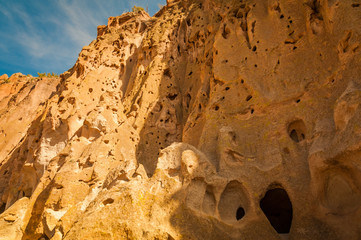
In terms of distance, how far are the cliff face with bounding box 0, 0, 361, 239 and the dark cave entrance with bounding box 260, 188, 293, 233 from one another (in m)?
0.04

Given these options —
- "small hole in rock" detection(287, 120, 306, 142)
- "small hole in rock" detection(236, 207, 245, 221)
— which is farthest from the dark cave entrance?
"small hole in rock" detection(287, 120, 306, 142)

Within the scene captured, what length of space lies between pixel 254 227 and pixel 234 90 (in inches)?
168

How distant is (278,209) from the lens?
7.69m

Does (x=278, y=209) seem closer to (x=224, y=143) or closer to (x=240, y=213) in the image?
(x=240, y=213)

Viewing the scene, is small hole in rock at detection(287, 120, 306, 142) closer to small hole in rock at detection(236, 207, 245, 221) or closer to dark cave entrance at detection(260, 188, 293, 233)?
dark cave entrance at detection(260, 188, 293, 233)

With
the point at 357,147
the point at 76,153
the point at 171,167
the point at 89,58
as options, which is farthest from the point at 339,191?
the point at 89,58

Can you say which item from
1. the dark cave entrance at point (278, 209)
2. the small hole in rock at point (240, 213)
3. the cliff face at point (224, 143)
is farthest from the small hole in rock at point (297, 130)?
the small hole in rock at point (240, 213)

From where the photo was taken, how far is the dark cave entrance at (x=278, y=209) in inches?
282

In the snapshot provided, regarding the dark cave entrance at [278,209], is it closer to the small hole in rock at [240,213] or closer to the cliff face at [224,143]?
the cliff face at [224,143]

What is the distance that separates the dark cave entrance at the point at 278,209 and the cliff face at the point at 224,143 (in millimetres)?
43

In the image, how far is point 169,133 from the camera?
11.1 m

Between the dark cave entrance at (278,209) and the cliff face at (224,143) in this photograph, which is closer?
the cliff face at (224,143)

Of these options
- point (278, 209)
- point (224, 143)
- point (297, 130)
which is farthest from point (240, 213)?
point (297, 130)

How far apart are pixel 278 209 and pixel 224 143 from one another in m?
2.87
